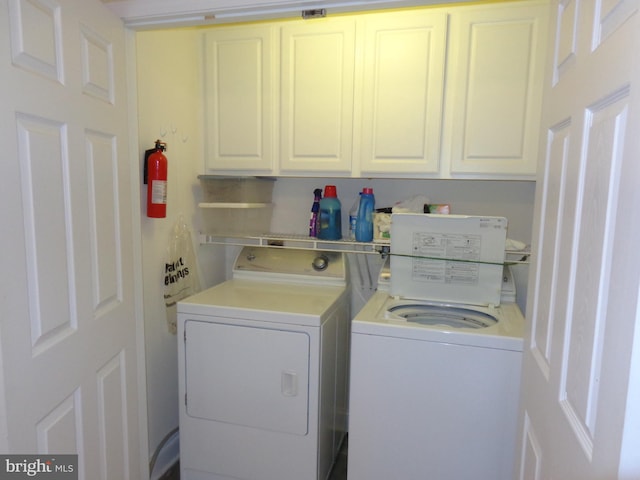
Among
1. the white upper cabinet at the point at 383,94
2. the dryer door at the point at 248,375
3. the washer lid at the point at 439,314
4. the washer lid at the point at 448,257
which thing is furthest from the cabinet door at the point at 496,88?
the dryer door at the point at 248,375

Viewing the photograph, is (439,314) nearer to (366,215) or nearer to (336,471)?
(366,215)

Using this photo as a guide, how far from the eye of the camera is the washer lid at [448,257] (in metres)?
1.95

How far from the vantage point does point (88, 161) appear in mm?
1243

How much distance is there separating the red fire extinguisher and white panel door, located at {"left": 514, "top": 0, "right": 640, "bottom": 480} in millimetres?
1468

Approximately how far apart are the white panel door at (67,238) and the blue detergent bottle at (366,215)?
1.19m

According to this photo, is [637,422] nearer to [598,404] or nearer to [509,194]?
[598,404]

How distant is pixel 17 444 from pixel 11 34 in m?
0.99

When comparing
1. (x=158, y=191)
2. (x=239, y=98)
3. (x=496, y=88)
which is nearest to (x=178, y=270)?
(x=158, y=191)

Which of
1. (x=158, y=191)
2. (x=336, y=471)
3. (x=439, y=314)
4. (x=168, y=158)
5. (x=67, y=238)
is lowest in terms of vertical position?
(x=336, y=471)

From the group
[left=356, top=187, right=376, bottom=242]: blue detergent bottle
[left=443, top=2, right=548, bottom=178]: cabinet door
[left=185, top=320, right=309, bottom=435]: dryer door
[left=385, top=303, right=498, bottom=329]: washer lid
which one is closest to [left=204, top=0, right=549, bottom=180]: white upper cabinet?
[left=443, top=2, right=548, bottom=178]: cabinet door

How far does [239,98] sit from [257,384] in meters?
1.46

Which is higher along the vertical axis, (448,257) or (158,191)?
(158,191)

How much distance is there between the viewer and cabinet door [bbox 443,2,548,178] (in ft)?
5.79

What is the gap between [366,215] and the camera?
2234 mm
